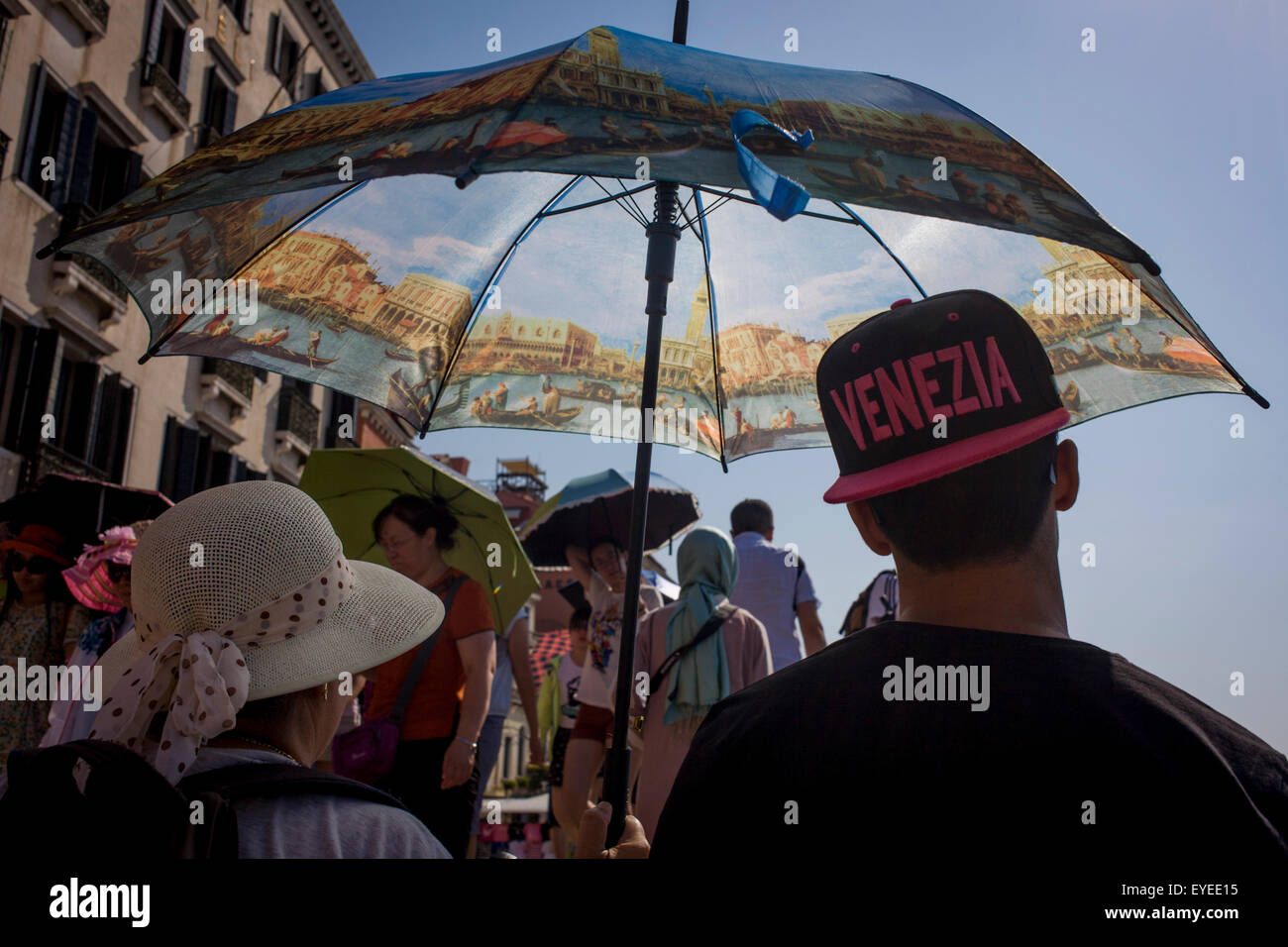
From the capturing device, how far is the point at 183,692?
164 cm

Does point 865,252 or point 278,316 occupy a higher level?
point 865,252

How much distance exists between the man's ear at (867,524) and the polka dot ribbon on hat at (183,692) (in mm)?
1012

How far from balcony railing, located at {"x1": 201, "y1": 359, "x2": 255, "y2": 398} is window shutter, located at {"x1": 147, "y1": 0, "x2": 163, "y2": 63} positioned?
5539 mm

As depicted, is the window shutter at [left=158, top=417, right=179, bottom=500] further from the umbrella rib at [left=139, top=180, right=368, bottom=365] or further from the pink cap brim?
the pink cap brim

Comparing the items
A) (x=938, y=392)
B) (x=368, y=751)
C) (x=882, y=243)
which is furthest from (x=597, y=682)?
(x=938, y=392)

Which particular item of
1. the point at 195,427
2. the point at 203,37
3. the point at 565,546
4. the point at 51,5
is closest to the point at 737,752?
the point at 565,546

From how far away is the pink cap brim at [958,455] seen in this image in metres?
1.43

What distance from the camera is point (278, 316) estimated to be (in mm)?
3619

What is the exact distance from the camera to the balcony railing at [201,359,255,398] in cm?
2089

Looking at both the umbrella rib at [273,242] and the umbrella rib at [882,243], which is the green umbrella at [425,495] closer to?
the umbrella rib at [273,242]

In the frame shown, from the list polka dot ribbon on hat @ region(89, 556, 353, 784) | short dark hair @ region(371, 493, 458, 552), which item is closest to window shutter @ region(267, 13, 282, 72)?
short dark hair @ region(371, 493, 458, 552)

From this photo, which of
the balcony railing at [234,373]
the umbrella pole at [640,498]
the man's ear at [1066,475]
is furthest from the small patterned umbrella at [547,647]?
the balcony railing at [234,373]
